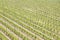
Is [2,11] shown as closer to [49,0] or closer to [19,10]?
[19,10]

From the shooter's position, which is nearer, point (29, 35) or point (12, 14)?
point (29, 35)

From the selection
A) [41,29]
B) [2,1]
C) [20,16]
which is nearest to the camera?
[41,29]

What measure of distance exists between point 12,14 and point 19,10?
1508 mm

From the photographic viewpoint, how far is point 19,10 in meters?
13.4

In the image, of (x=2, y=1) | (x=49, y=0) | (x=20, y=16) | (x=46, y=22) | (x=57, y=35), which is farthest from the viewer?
(x=49, y=0)

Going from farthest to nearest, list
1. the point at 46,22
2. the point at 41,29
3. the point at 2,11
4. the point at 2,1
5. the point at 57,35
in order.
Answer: the point at 2,1, the point at 2,11, the point at 46,22, the point at 41,29, the point at 57,35

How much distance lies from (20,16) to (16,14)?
59cm

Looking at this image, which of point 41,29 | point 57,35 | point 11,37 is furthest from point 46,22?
point 11,37

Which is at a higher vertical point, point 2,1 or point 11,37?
point 11,37

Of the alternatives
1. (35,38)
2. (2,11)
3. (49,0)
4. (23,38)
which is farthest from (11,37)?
(49,0)

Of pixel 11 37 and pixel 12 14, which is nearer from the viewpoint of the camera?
pixel 11 37

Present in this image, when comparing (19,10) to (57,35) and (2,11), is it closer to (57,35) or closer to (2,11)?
(2,11)

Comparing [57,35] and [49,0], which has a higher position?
[57,35]

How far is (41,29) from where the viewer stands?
962cm
